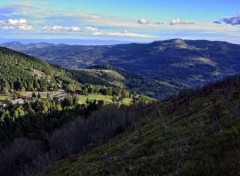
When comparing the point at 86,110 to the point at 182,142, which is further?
the point at 86,110

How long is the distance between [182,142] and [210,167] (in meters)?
7.59

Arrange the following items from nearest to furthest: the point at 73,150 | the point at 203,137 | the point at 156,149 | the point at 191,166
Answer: the point at 191,166
the point at 203,137
the point at 156,149
the point at 73,150

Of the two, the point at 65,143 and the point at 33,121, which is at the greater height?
the point at 65,143

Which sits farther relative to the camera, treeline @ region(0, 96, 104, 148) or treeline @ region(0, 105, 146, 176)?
treeline @ region(0, 96, 104, 148)

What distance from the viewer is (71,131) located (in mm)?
86250

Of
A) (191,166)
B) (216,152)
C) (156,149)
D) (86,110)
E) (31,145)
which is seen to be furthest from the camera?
(86,110)

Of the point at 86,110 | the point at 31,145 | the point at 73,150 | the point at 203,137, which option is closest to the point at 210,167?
the point at 203,137

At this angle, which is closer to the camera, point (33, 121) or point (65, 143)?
point (65, 143)

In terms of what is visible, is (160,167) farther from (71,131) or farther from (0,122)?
(0,122)

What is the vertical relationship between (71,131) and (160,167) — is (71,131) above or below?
below

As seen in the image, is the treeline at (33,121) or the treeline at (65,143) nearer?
the treeline at (65,143)

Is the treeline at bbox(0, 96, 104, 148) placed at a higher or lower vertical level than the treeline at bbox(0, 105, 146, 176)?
lower

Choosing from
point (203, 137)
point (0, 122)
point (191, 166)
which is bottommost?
point (0, 122)

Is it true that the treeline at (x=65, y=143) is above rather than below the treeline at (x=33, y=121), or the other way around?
above
